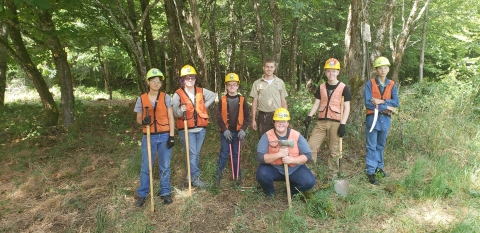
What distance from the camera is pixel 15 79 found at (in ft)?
75.2

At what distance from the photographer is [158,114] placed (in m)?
4.30

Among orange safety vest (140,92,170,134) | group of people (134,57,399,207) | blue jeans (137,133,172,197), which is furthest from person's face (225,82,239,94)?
blue jeans (137,133,172,197)

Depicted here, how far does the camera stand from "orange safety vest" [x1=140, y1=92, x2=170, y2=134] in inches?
169

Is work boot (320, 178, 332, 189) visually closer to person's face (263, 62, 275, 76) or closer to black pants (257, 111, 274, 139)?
black pants (257, 111, 274, 139)

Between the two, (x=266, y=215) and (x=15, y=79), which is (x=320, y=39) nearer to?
(x=266, y=215)

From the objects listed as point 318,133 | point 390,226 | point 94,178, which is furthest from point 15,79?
point 390,226

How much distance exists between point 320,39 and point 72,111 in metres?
11.5

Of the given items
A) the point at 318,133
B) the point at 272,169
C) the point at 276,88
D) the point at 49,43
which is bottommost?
the point at 272,169

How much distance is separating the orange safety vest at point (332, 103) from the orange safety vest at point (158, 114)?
8.42ft

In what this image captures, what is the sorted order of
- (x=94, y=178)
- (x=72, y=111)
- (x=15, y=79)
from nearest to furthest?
(x=94, y=178)
(x=72, y=111)
(x=15, y=79)

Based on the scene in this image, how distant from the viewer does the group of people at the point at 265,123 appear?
14.0 ft

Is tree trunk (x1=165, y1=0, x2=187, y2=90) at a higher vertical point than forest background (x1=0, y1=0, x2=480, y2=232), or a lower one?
higher

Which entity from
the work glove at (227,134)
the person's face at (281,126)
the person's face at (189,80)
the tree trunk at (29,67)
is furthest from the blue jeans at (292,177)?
the tree trunk at (29,67)

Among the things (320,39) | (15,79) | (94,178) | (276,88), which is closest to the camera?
(276,88)
